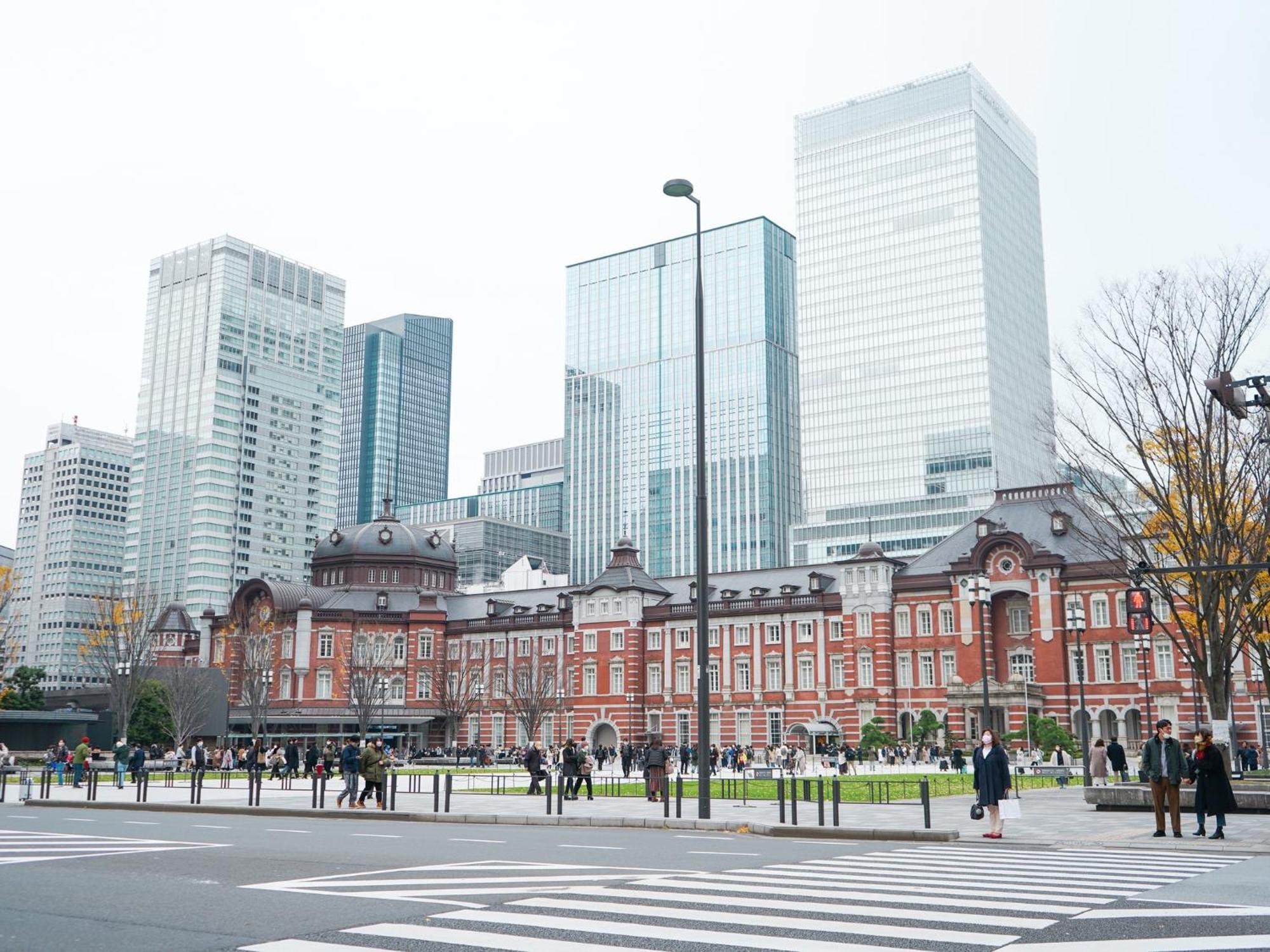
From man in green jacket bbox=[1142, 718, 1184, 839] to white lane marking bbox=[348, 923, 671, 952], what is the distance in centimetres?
1242

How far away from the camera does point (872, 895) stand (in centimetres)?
1168

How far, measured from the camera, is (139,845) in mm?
17000

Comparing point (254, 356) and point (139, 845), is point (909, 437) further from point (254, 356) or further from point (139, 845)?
point (139, 845)

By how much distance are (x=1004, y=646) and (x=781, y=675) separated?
1465cm

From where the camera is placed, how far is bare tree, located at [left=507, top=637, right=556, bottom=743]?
72.3 meters

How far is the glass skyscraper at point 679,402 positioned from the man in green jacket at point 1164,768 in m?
136

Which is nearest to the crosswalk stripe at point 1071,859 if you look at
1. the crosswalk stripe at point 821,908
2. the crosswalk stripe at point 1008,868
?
the crosswalk stripe at point 1008,868

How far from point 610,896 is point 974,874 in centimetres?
495

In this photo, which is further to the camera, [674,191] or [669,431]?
[669,431]

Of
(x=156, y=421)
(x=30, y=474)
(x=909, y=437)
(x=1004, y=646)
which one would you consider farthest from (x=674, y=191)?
(x=30, y=474)

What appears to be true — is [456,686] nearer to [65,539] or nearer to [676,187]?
[676,187]

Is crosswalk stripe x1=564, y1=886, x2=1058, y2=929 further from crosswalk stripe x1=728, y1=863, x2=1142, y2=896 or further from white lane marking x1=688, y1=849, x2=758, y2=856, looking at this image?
white lane marking x1=688, y1=849, x2=758, y2=856

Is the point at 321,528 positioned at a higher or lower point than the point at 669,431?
lower

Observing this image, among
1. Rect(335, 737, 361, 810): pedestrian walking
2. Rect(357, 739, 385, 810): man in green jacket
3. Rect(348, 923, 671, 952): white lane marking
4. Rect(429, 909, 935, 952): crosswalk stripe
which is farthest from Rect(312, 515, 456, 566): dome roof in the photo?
Rect(348, 923, 671, 952): white lane marking
